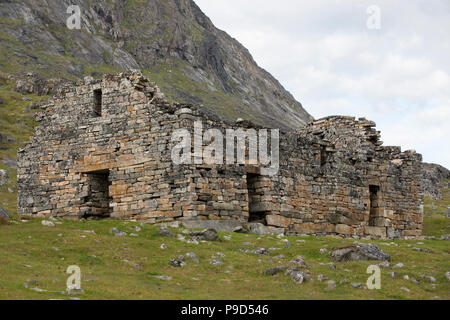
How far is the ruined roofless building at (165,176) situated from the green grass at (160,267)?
3.18 m

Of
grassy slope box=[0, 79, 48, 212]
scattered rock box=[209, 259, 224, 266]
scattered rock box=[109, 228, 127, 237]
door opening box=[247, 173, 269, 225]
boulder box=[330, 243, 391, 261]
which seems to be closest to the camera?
scattered rock box=[209, 259, 224, 266]

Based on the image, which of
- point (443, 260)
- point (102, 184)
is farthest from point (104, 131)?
point (443, 260)

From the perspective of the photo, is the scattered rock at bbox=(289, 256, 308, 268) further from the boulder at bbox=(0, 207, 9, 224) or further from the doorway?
the doorway

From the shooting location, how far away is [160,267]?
1599 cm

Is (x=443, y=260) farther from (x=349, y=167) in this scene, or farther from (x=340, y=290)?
A: (x=349, y=167)

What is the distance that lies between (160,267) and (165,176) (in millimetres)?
7756

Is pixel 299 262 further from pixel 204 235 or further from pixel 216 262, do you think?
pixel 204 235

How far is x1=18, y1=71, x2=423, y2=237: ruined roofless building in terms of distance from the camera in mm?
23500

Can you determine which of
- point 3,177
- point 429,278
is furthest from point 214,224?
point 3,177

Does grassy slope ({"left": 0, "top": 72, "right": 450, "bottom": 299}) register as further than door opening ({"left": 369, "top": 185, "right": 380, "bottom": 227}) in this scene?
No

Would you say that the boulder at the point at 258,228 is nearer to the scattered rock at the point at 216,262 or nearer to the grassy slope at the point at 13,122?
the scattered rock at the point at 216,262

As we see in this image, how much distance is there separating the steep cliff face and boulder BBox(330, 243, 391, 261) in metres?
101

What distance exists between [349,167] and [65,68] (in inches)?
4384

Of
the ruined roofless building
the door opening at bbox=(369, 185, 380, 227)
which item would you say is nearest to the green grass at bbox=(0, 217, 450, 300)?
the ruined roofless building
